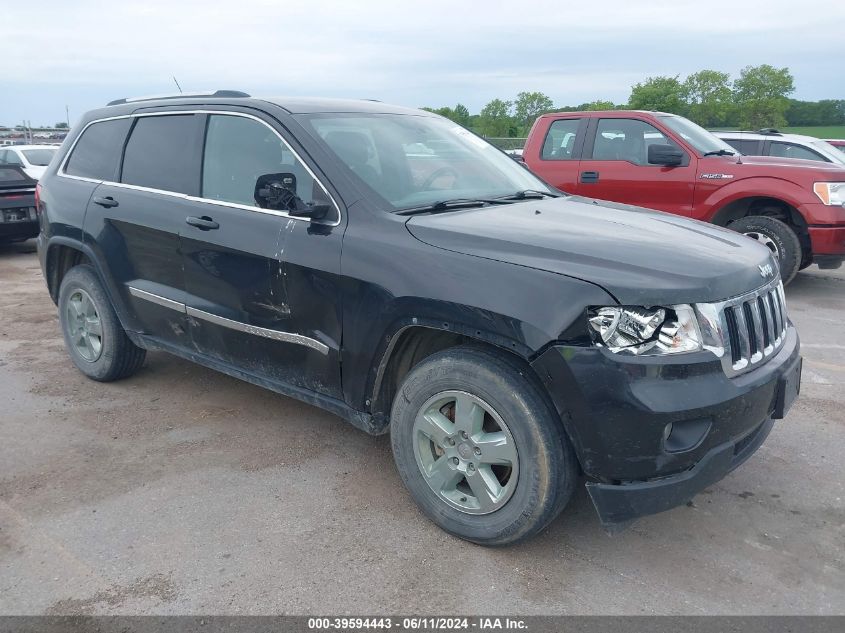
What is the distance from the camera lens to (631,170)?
8352 millimetres

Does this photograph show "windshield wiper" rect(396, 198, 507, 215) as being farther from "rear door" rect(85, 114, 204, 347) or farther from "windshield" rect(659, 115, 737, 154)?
"windshield" rect(659, 115, 737, 154)

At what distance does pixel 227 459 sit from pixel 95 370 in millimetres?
1637

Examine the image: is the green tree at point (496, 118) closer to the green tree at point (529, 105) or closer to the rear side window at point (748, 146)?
the green tree at point (529, 105)

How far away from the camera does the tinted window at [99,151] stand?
4.63 meters

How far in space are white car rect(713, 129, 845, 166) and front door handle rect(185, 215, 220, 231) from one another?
29.3 feet

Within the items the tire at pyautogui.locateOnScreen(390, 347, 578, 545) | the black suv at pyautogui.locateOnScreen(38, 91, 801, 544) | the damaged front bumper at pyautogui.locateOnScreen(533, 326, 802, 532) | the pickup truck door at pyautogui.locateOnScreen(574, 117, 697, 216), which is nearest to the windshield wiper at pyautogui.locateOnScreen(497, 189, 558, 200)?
the black suv at pyautogui.locateOnScreen(38, 91, 801, 544)

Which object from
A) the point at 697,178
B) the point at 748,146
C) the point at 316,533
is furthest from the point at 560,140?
the point at 316,533

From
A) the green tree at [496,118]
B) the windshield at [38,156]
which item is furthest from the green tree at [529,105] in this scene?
the windshield at [38,156]

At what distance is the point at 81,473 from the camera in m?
3.71

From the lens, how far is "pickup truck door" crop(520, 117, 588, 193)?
28.6ft

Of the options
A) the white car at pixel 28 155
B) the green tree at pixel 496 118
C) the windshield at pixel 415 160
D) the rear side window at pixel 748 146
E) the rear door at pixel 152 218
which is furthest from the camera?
the green tree at pixel 496 118

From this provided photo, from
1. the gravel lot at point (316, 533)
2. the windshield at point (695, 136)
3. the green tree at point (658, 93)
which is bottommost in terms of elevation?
the gravel lot at point (316, 533)

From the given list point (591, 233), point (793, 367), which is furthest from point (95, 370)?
point (793, 367)

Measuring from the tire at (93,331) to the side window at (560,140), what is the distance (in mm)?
5677
